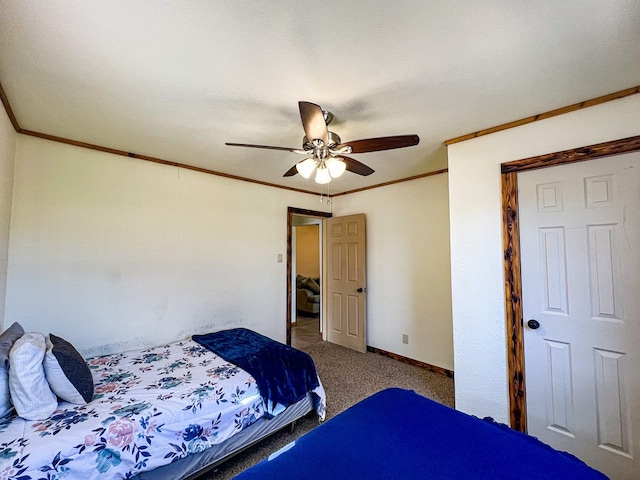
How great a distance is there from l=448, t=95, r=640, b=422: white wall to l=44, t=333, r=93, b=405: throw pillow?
8.65 feet

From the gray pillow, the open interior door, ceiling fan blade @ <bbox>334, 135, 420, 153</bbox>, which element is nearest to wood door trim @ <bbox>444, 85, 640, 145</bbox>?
ceiling fan blade @ <bbox>334, 135, 420, 153</bbox>

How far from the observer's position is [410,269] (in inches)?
142

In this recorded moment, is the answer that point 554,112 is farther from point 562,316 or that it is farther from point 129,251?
point 129,251

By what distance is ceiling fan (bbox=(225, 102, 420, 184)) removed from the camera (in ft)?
5.32

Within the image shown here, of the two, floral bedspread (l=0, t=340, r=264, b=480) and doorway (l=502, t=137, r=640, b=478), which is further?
doorway (l=502, t=137, r=640, b=478)

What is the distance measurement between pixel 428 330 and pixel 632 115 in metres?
2.61

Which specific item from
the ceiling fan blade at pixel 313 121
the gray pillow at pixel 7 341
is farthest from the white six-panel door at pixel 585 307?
the gray pillow at pixel 7 341

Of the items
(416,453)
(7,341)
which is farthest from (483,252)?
(7,341)

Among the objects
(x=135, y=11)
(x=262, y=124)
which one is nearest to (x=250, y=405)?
(x=262, y=124)

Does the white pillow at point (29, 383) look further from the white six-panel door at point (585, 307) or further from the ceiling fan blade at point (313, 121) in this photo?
the white six-panel door at point (585, 307)

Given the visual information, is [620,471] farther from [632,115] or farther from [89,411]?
[89,411]

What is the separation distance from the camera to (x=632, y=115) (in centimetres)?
172

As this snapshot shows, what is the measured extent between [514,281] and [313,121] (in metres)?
1.87

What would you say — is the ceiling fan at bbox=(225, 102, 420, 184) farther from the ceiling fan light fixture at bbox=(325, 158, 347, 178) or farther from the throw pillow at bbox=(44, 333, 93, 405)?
the throw pillow at bbox=(44, 333, 93, 405)
